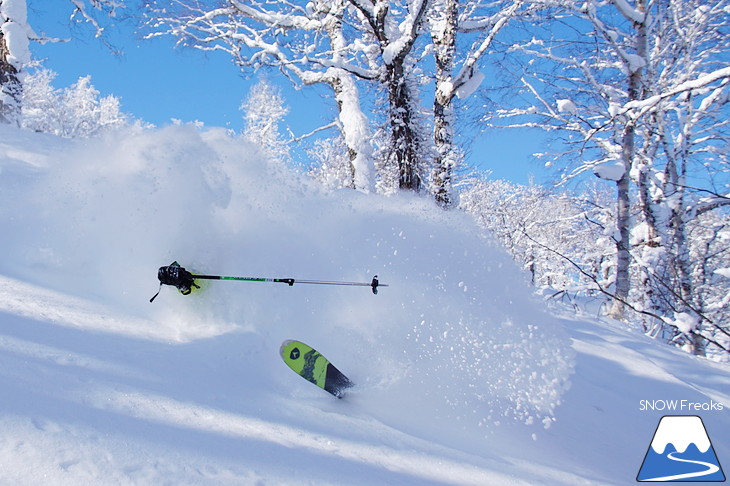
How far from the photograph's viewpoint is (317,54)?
35.1 ft

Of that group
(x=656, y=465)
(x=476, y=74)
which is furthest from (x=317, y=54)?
(x=656, y=465)

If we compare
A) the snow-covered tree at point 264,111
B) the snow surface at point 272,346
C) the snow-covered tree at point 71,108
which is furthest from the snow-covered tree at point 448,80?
the snow-covered tree at point 71,108

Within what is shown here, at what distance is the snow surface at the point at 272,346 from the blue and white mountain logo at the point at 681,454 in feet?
0.32

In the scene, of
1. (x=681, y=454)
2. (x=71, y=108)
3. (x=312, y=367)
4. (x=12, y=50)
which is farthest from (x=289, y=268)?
(x=71, y=108)

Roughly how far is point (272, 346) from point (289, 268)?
1289 mm

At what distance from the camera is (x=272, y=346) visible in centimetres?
350

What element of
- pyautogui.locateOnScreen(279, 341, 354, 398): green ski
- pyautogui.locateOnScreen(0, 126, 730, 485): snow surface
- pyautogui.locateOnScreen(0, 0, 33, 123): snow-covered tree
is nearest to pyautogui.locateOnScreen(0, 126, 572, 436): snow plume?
pyautogui.locateOnScreen(0, 126, 730, 485): snow surface

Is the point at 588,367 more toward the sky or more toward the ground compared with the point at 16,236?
more toward the ground

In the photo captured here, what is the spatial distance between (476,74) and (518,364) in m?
7.04

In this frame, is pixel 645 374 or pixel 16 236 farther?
pixel 645 374

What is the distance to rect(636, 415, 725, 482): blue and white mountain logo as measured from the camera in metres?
3.30

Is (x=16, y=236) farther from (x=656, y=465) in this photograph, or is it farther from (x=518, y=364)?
(x=656, y=465)

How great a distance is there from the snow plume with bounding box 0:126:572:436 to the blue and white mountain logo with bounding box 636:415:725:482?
32.0 inches

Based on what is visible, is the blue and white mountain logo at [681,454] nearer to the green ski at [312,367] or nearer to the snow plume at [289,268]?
the snow plume at [289,268]
